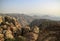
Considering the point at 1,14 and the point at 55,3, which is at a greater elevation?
the point at 55,3

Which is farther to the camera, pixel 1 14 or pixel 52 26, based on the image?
pixel 1 14

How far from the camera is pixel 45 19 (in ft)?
18.7

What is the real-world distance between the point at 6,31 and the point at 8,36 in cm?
22

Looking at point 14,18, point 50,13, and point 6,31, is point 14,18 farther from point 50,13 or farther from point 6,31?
point 50,13

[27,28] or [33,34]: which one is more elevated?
[27,28]

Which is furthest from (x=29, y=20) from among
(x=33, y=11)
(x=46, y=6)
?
(x=46, y=6)

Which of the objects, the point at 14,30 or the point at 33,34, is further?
the point at 14,30

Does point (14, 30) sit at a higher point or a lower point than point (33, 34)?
higher

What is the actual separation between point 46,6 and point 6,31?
5.64ft

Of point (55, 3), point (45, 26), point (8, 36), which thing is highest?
→ point (55, 3)

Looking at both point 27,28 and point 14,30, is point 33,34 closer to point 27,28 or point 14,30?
point 27,28

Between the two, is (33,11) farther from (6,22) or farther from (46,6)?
(6,22)

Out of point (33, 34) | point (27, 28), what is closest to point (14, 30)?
point (27, 28)

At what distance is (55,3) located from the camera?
5672 millimetres
